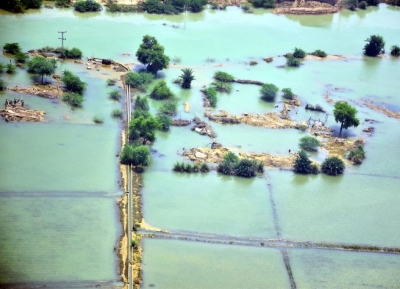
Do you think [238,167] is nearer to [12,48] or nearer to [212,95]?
[212,95]

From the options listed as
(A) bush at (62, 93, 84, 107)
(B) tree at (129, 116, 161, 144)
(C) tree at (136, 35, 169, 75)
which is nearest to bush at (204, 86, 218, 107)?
(C) tree at (136, 35, 169, 75)

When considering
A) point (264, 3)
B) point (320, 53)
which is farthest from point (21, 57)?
point (264, 3)

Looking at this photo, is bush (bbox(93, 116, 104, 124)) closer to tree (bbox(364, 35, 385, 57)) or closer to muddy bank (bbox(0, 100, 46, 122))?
muddy bank (bbox(0, 100, 46, 122))

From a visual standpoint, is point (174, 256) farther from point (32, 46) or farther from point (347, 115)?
point (32, 46)

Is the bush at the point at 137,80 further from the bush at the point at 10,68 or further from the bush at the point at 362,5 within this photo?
the bush at the point at 362,5

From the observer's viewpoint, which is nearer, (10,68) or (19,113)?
(19,113)

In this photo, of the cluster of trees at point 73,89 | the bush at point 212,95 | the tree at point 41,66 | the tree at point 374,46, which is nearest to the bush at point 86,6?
the tree at point 41,66

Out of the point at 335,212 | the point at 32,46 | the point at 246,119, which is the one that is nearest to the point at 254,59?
the point at 246,119
